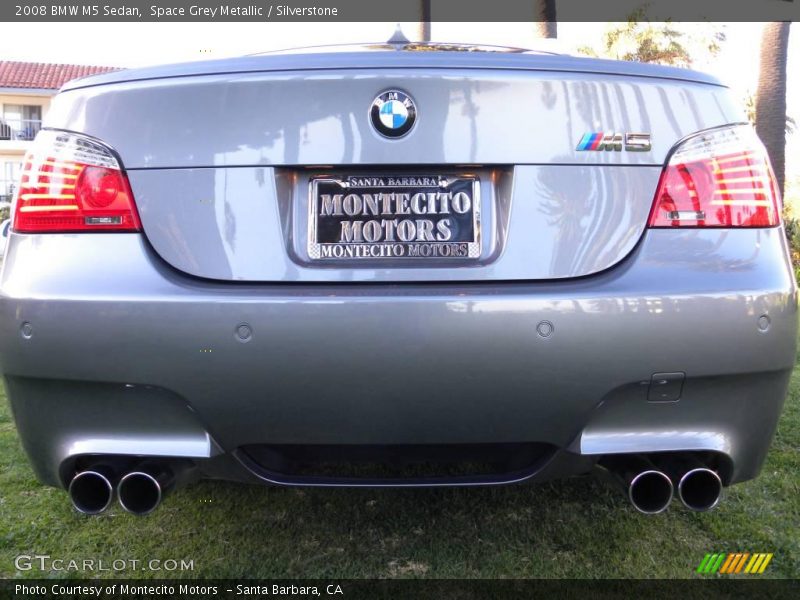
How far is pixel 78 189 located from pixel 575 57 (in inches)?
50.8

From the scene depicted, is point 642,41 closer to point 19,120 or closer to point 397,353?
point 397,353

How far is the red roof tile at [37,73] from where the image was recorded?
1477 inches

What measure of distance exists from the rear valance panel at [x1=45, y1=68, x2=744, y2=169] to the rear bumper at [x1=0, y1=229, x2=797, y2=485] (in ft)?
0.87

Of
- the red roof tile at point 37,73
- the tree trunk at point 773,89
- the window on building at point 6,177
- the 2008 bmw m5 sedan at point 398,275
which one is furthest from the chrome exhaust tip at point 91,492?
the window on building at point 6,177

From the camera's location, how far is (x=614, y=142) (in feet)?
5.87

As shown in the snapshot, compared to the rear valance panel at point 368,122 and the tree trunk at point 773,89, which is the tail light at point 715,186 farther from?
the tree trunk at point 773,89

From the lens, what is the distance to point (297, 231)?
1.79m

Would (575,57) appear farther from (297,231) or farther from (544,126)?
(297,231)

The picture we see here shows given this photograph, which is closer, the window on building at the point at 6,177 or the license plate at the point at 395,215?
the license plate at the point at 395,215

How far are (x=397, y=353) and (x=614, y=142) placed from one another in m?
0.73

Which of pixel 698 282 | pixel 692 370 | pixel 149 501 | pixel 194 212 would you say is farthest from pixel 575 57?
pixel 149 501
